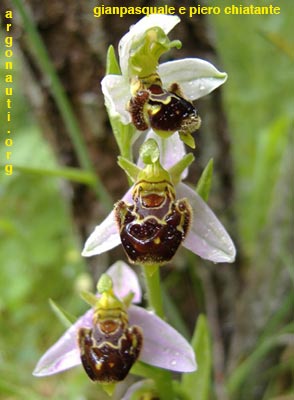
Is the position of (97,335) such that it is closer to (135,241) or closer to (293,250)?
(135,241)

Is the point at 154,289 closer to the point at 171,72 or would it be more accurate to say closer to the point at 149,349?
the point at 149,349

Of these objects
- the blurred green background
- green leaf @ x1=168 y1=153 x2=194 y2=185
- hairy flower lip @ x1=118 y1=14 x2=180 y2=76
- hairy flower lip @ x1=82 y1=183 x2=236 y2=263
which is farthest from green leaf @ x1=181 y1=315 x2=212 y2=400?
hairy flower lip @ x1=118 y1=14 x2=180 y2=76

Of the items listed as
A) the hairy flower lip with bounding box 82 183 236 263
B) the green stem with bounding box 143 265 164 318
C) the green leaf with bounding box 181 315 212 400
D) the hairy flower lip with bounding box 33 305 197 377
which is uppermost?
the hairy flower lip with bounding box 82 183 236 263

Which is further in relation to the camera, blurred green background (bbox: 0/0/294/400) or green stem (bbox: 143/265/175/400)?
blurred green background (bbox: 0/0/294/400)

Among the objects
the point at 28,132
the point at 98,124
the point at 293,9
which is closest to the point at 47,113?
the point at 98,124

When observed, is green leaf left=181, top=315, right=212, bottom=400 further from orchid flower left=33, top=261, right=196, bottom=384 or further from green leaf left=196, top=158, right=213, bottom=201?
green leaf left=196, top=158, right=213, bottom=201

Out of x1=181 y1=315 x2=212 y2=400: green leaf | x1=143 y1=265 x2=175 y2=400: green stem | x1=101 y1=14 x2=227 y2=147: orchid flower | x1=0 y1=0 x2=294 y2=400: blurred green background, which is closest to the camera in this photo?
x1=101 y1=14 x2=227 y2=147: orchid flower
